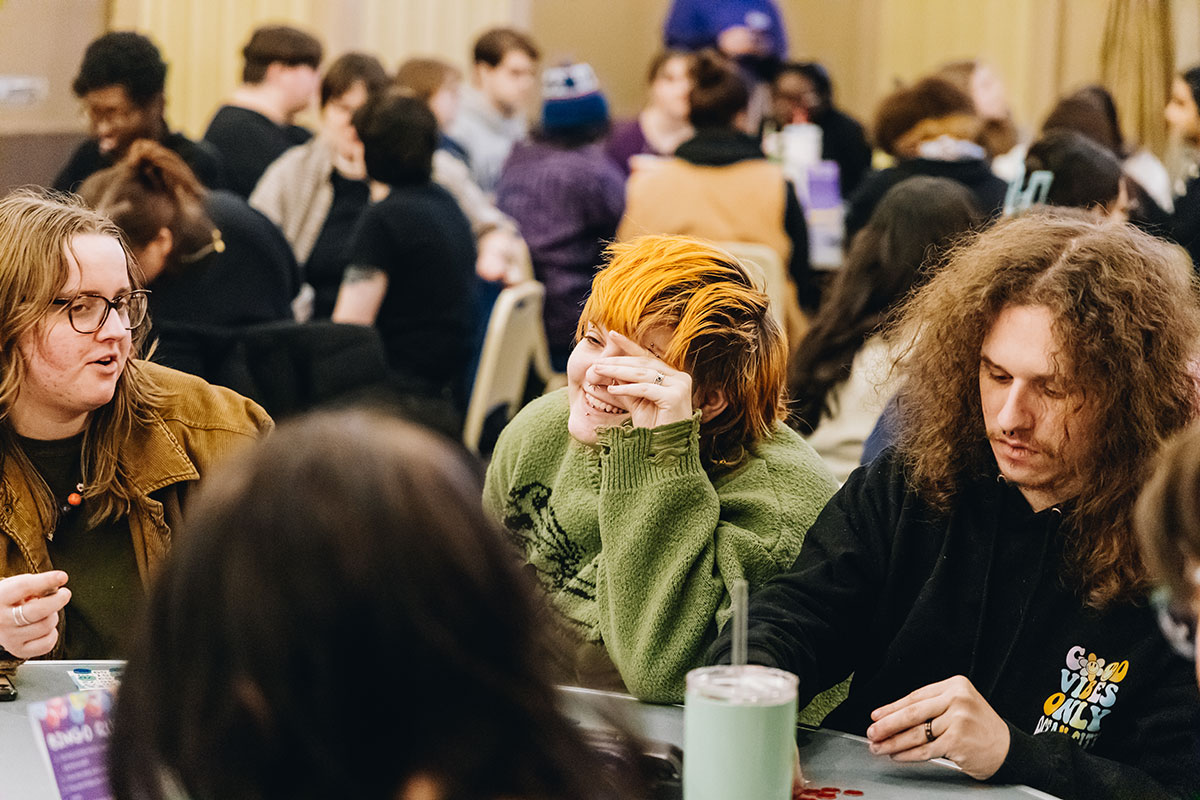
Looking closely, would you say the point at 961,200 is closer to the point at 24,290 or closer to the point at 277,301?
the point at 277,301

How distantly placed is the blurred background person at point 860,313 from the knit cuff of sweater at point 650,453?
1194 millimetres

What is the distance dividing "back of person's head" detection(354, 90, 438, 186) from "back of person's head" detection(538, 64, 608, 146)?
1.09 meters

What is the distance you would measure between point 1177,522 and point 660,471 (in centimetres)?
76

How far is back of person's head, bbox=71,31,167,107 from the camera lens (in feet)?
13.1

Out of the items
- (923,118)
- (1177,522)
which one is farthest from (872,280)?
(1177,522)

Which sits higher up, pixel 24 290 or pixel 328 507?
pixel 328 507

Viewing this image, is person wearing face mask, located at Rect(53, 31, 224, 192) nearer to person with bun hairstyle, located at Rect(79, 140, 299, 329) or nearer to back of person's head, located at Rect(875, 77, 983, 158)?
person with bun hairstyle, located at Rect(79, 140, 299, 329)

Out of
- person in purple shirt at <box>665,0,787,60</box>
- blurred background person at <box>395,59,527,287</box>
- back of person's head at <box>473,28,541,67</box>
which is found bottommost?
blurred background person at <box>395,59,527,287</box>

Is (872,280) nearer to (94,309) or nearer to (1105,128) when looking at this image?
(94,309)

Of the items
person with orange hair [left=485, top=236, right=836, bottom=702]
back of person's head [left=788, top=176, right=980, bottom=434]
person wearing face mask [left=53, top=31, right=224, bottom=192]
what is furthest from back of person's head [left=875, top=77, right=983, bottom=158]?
person with orange hair [left=485, top=236, right=836, bottom=702]

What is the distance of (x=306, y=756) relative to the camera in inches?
33.2

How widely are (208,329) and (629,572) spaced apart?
1.55 meters

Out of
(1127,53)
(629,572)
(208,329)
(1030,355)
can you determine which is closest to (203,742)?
(629,572)

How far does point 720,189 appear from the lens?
453 centimetres
